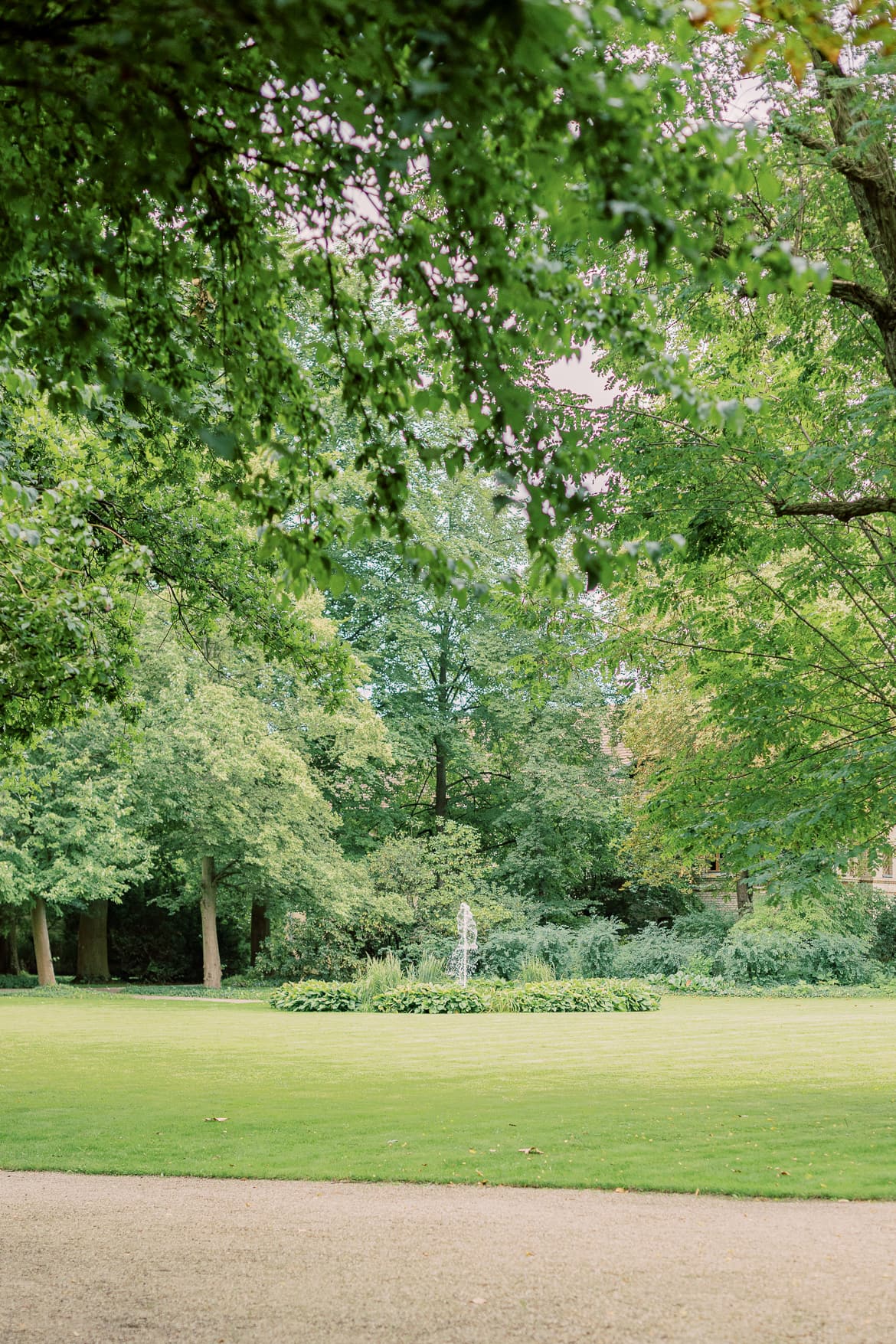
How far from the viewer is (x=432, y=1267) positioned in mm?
5344

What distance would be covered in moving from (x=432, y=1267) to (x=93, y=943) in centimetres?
3120

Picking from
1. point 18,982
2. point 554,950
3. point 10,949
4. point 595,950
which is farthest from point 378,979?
point 10,949

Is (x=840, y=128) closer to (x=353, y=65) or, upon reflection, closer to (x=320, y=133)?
(x=320, y=133)

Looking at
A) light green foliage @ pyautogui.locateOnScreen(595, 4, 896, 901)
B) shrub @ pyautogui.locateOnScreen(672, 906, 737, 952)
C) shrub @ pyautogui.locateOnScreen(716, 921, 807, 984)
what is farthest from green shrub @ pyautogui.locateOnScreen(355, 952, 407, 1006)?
light green foliage @ pyautogui.locateOnScreen(595, 4, 896, 901)

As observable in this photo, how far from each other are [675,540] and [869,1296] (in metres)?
3.43

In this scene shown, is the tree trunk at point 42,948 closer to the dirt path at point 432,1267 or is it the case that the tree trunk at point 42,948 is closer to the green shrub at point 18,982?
the green shrub at point 18,982

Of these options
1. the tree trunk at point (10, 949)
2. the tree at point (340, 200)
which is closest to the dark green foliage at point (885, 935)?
the tree trunk at point (10, 949)

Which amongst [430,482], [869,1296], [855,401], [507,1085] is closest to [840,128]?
[855,401]

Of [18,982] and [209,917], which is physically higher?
[209,917]

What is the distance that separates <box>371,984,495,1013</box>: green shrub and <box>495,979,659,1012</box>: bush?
0.47 m

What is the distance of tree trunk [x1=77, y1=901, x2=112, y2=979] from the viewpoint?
33844 mm

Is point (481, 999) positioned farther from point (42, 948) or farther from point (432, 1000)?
point (42, 948)

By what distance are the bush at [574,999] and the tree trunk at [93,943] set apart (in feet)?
53.8

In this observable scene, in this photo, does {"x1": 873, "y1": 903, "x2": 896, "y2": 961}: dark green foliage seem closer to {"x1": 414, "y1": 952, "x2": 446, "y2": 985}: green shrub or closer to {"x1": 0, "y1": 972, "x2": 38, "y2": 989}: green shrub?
{"x1": 414, "y1": 952, "x2": 446, "y2": 985}: green shrub
